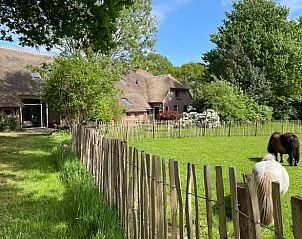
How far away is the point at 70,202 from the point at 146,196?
2669mm

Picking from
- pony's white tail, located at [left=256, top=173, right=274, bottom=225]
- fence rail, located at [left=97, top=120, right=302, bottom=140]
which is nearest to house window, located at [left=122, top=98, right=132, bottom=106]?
fence rail, located at [left=97, top=120, right=302, bottom=140]

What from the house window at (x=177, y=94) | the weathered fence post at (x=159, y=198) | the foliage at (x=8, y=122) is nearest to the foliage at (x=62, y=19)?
the weathered fence post at (x=159, y=198)

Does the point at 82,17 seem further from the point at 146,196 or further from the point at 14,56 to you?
the point at 14,56

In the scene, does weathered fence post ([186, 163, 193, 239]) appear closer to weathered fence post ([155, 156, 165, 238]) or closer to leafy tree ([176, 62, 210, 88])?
weathered fence post ([155, 156, 165, 238])

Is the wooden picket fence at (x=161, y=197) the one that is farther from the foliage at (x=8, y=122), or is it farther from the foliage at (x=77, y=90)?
the foliage at (x=8, y=122)

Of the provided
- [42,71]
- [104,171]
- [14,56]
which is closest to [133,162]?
[104,171]

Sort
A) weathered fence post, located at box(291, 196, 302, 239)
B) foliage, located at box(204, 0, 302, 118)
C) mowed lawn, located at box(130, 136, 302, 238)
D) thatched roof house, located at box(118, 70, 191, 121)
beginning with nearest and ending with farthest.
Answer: weathered fence post, located at box(291, 196, 302, 239) → mowed lawn, located at box(130, 136, 302, 238) → foliage, located at box(204, 0, 302, 118) → thatched roof house, located at box(118, 70, 191, 121)

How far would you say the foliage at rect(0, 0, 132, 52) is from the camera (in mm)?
13172

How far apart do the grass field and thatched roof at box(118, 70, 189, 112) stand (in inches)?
1401

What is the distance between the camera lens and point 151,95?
50.2m

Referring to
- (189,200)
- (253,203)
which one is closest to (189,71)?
(189,200)

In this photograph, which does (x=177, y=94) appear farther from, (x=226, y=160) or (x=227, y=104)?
(x=226, y=160)

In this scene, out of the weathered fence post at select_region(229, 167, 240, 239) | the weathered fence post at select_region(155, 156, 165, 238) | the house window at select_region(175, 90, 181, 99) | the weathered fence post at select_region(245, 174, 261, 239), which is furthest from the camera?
the house window at select_region(175, 90, 181, 99)

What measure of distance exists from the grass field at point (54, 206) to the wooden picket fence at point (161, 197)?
1.06 ft
